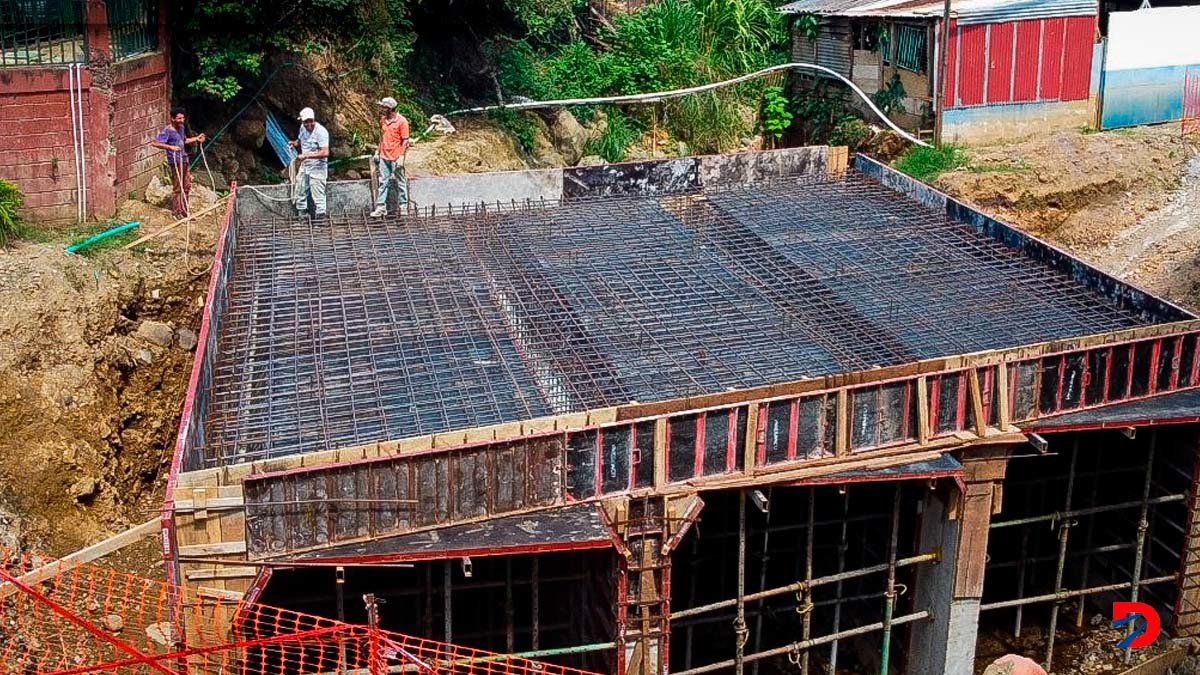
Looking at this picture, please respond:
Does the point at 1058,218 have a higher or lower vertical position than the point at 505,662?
higher

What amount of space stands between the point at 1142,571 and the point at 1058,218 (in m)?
9.00

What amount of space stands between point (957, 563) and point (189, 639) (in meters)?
6.36

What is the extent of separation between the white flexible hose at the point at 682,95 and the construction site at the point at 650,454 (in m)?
7.23

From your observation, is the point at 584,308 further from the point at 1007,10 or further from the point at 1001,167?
the point at 1007,10

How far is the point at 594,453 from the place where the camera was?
941 cm

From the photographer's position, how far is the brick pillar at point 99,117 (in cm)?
1584

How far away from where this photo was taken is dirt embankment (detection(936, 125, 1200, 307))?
19.6 meters

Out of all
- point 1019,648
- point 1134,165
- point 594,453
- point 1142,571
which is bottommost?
point 1019,648

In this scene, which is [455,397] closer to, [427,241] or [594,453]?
[594,453]

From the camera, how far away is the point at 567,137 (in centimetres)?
2430

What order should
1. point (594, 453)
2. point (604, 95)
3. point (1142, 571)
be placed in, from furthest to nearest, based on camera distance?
point (604, 95) → point (1142, 571) → point (594, 453)

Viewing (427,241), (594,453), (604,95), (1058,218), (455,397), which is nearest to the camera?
(594,453)

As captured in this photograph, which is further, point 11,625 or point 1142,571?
point 1142,571

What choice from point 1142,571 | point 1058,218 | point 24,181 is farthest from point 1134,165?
point 24,181
